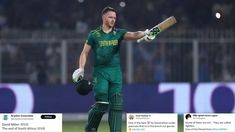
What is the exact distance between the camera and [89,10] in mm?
27203

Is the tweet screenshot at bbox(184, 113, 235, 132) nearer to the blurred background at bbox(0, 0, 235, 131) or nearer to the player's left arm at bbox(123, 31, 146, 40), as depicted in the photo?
the player's left arm at bbox(123, 31, 146, 40)

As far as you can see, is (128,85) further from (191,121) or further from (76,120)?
(191,121)

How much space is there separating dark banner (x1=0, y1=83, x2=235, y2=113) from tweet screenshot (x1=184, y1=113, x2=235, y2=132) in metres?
6.58

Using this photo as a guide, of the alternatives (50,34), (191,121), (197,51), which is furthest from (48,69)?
(191,121)

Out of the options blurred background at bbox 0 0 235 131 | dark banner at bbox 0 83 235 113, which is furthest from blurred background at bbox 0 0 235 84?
dark banner at bbox 0 83 235 113

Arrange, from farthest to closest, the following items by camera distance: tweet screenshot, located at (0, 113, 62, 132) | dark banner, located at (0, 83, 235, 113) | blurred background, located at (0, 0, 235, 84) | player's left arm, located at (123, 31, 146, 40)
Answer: blurred background, located at (0, 0, 235, 84) → dark banner, located at (0, 83, 235, 113) → tweet screenshot, located at (0, 113, 62, 132) → player's left arm, located at (123, 31, 146, 40)

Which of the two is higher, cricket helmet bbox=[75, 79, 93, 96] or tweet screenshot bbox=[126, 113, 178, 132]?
cricket helmet bbox=[75, 79, 93, 96]

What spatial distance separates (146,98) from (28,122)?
7369mm

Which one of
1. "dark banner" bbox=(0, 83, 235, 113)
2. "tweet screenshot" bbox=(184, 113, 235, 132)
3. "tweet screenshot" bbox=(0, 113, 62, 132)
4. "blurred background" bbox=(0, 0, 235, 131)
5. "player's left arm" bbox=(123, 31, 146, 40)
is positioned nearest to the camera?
"player's left arm" bbox=(123, 31, 146, 40)

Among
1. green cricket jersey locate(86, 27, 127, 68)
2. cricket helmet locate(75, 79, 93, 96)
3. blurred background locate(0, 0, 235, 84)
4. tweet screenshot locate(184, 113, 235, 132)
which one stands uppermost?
blurred background locate(0, 0, 235, 84)

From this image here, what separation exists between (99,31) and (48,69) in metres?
10.3

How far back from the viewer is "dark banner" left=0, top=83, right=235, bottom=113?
2020 centimetres

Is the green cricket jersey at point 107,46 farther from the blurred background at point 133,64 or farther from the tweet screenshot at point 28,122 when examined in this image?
the blurred background at point 133,64

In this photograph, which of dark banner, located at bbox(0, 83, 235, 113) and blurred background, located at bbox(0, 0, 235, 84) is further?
blurred background, located at bbox(0, 0, 235, 84)
